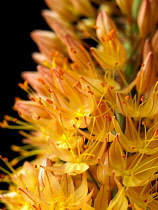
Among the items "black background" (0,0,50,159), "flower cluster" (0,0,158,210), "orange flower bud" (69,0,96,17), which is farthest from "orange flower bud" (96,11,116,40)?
A: "black background" (0,0,50,159)

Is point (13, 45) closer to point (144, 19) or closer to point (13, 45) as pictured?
point (13, 45)

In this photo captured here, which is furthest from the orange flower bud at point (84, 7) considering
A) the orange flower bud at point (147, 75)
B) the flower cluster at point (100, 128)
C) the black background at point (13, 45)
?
the black background at point (13, 45)

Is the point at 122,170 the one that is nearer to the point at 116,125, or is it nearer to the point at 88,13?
the point at 116,125

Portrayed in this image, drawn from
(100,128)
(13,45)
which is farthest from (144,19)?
(13,45)

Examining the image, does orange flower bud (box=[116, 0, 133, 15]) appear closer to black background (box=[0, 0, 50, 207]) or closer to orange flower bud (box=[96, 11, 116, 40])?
orange flower bud (box=[96, 11, 116, 40])

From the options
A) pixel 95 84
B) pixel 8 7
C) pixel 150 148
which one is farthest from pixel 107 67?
pixel 8 7

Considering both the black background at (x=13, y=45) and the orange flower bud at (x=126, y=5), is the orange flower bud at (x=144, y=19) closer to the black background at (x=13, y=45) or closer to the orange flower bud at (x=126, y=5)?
the orange flower bud at (x=126, y=5)
